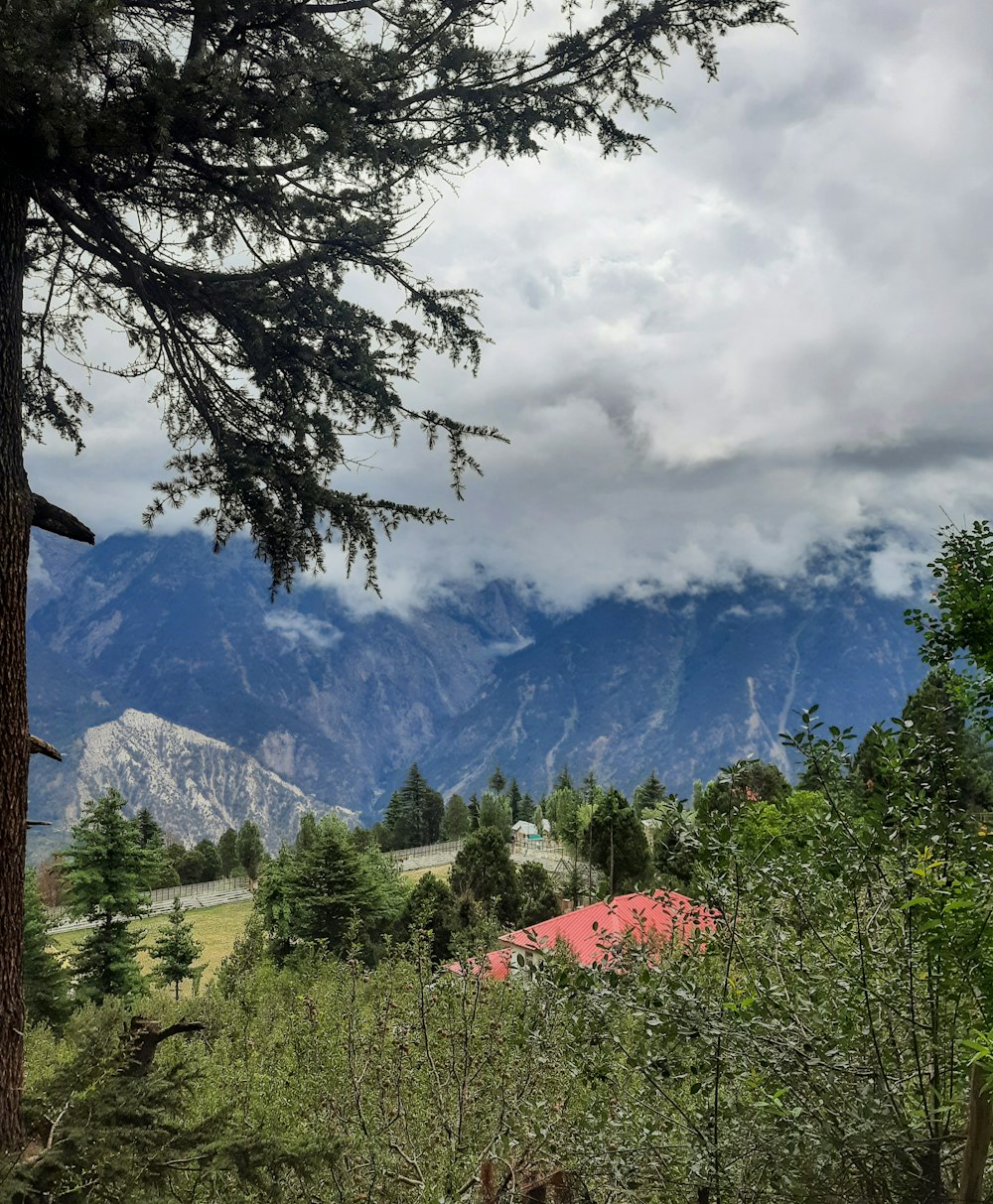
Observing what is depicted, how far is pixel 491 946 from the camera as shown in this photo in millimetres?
12398

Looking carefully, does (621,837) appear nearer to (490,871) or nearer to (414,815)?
(490,871)

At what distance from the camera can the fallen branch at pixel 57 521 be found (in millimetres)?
4926

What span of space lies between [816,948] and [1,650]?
4.66 meters

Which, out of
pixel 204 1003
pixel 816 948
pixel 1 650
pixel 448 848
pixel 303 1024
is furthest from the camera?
pixel 448 848

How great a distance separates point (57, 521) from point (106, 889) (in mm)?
21907

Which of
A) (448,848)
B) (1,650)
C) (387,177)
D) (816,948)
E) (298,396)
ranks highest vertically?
(387,177)

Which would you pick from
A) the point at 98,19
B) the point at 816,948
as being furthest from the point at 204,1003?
the point at 98,19

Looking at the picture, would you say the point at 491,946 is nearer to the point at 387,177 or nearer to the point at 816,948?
the point at 816,948

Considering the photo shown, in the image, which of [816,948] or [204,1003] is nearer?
[816,948]

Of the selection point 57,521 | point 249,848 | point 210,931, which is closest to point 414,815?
point 249,848

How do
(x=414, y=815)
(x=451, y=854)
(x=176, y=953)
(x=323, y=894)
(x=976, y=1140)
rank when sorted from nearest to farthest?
(x=976, y=1140), (x=323, y=894), (x=176, y=953), (x=451, y=854), (x=414, y=815)

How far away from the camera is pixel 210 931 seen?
45.8 m

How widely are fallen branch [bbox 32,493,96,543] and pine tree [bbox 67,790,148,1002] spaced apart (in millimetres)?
20630

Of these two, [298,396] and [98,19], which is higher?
[98,19]
